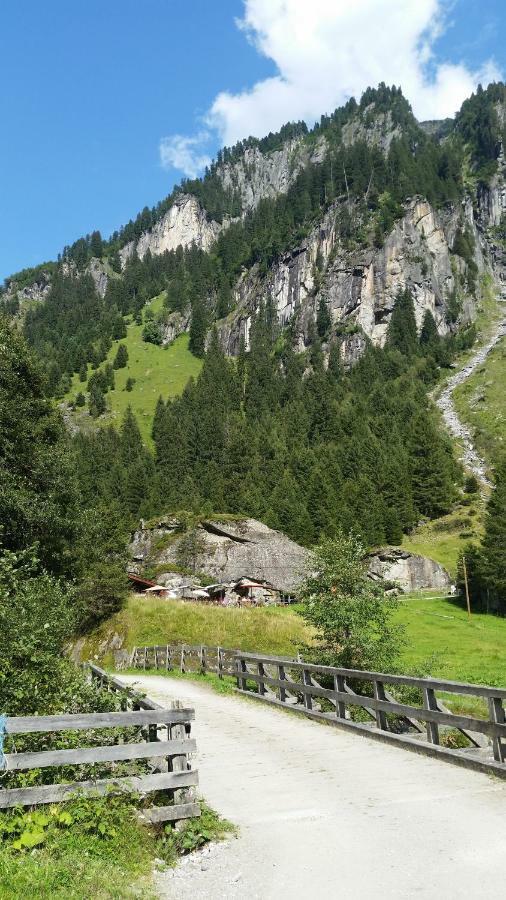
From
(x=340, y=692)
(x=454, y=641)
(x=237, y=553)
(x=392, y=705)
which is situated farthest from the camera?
(x=237, y=553)

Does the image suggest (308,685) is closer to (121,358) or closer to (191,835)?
(191,835)

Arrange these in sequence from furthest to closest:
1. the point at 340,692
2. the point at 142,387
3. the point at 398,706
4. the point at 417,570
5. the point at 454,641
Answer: the point at 142,387, the point at 417,570, the point at 454,641, the point at 340,692, the point at 398,706

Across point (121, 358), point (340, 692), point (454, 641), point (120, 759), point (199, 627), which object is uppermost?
point (121, 358)

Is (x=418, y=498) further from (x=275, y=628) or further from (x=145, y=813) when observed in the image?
(x=145, y=813)

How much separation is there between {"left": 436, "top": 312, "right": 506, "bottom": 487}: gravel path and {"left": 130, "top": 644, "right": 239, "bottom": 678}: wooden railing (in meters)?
93.2

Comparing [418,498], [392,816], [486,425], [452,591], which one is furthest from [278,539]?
[486,425]

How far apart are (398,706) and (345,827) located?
5038 mm

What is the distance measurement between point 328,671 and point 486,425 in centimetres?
13909

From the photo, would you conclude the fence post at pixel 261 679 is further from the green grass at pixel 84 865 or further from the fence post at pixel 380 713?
the green grass at pixel 84 865

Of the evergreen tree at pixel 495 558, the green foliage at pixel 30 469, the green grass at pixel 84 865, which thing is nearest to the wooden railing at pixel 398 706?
the green grass at pixel 84 865

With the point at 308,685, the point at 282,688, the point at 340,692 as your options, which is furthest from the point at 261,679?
the point at 340,692

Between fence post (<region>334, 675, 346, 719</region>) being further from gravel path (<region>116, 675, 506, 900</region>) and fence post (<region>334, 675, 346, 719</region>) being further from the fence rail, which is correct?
gravel path (<region>116, 675, 506, 900</region>)

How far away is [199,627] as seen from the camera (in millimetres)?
37688

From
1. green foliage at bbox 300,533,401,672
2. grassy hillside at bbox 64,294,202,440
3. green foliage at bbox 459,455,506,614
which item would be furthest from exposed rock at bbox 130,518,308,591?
grassy hillside at bbox 64,294,202,440
